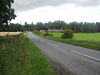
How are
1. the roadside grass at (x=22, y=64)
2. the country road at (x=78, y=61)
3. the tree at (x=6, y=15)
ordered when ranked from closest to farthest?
the roadside grass at (x=22, y=64)
the country road at (x=78, y=61)
the tree at (x=6, y=15)

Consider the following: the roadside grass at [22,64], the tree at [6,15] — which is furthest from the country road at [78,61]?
the tree at [6,15]

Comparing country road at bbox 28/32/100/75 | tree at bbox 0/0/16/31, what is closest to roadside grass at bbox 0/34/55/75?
country road at bbox 28/32/100/75

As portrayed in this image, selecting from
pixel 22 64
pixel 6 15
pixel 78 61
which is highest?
pixel 6 15

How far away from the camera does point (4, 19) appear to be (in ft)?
100

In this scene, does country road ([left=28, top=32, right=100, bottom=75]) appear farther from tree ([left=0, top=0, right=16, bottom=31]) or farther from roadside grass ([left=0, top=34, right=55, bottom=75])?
tree ([left=0, top=0, right=16, bottom=31])

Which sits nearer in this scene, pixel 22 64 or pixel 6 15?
pixel 22 64

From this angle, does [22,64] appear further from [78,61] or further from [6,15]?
[6,15]

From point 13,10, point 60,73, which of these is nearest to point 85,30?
point 13,10

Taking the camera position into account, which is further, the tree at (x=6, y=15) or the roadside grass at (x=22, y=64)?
the tree at (x=6, y=15)

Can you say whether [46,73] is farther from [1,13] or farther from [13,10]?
[13,10]

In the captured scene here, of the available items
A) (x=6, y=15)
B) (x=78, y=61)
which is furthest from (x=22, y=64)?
(x=6, y=15)

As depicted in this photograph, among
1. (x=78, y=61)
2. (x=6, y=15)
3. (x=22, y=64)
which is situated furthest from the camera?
(x=6, y=15)

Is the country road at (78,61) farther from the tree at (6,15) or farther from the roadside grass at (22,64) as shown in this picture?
the tree at (6,15)

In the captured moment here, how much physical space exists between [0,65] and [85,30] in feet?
426
